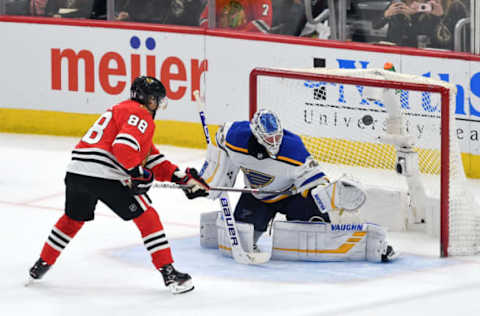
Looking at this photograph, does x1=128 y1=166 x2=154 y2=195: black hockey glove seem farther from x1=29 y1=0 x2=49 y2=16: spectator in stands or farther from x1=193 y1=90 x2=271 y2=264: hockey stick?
x1=29 y1=0 x2=49 y2=16: spectator in stands

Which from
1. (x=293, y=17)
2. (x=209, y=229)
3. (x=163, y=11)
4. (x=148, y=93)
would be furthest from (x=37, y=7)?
(x=148, y=93)

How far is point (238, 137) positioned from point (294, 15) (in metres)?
2.65

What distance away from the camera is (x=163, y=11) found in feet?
27.8

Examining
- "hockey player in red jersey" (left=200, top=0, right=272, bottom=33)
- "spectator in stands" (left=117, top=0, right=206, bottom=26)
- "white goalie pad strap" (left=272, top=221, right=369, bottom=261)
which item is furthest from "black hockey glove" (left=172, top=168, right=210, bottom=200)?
"spectator in stands" (left=117, top=0, right=206, bottom=26)

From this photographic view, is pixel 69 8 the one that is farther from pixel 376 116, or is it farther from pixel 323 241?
pixel 323 241

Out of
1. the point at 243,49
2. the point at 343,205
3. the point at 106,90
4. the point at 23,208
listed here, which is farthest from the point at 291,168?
the point at 106,90

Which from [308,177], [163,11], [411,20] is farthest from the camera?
[163,11]

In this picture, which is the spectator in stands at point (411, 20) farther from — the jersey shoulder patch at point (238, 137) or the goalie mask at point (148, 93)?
the goalie mask at point (148, 93)

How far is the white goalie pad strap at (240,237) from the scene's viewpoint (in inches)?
219

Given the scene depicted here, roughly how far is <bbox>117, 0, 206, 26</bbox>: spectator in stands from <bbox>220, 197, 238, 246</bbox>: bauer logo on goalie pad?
9.89 feet

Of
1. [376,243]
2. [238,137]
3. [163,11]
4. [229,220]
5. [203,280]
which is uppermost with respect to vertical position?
[163,11]

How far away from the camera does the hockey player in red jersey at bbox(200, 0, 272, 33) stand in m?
8.10

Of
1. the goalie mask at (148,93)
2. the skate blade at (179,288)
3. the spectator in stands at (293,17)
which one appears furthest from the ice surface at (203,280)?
the spectator in stands at (293,17)

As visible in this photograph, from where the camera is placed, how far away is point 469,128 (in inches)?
285
